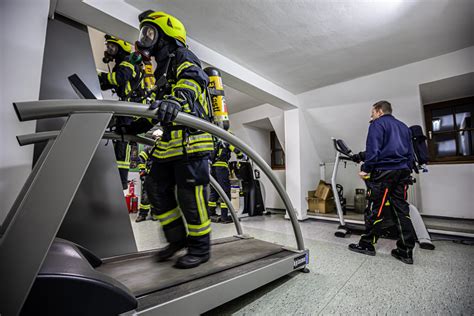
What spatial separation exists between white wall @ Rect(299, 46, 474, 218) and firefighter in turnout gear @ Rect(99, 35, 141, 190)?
10.2ft

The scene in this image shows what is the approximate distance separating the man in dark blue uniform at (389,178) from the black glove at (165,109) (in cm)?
185

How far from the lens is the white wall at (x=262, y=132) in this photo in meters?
4.89

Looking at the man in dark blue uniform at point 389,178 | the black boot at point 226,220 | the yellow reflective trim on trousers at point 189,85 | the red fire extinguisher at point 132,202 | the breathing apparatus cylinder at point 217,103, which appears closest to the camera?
the yellow reflective trim on trousers at point 189,85

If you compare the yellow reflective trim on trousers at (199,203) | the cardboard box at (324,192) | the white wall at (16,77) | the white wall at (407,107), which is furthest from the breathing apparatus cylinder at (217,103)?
the cardboard box at (324,192)

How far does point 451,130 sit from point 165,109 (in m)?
4.65

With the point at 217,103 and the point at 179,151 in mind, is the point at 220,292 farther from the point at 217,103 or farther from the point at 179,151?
the point at 217,103

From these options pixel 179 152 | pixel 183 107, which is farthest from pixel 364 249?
pixel 183 107

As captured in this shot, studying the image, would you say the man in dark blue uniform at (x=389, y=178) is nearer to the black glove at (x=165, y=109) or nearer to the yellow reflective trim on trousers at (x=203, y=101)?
the yellow reflective trim on trousers at (x=203, y=101)

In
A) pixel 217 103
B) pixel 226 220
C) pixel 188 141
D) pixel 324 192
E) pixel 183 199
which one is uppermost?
pixel 217 103

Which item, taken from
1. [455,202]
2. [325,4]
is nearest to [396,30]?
[325,4]

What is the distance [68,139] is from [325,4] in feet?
7.75

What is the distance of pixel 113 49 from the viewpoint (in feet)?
6.91

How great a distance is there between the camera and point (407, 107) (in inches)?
129

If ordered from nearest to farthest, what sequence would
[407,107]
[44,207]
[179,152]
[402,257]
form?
[44,207]
[179,152]
[402,257]
[407,107]
